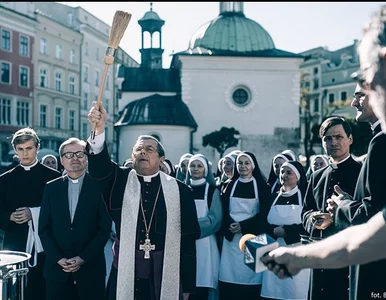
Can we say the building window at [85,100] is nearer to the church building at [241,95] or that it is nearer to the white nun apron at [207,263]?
the church building at [241,95]

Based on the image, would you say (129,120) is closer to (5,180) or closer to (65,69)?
(65,69)

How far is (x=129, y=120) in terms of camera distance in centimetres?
3416

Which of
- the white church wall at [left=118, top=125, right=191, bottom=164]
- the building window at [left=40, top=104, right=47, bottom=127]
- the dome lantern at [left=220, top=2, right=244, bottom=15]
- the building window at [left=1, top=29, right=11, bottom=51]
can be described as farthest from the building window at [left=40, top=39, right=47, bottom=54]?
the dome lantern at [left=220, top=2, right=244, bottom=15]

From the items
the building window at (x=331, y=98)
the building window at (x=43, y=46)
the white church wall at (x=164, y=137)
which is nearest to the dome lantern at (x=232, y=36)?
the white church wall at (x=164, y=137)

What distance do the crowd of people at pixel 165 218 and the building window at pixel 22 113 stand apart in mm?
37278

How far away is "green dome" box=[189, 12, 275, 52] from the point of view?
38562 mm

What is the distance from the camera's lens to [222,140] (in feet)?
108

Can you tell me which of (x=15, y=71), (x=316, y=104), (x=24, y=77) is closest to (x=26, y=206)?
(x=15, y=71)

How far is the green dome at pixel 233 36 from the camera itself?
38562 mm

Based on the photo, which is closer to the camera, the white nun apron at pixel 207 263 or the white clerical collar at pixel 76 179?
the white clerical collar at pixel 76 179

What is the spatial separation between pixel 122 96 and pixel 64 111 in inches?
497

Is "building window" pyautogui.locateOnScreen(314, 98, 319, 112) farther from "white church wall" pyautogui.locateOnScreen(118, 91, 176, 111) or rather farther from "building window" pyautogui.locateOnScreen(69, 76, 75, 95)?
"white church wall" pyautogui.locateOnScreen(118, 91, 176, 111)

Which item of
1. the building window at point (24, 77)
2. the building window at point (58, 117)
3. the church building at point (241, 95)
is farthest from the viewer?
the building window at point (58, 117)

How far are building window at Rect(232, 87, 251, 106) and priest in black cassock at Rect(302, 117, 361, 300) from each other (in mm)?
31936
